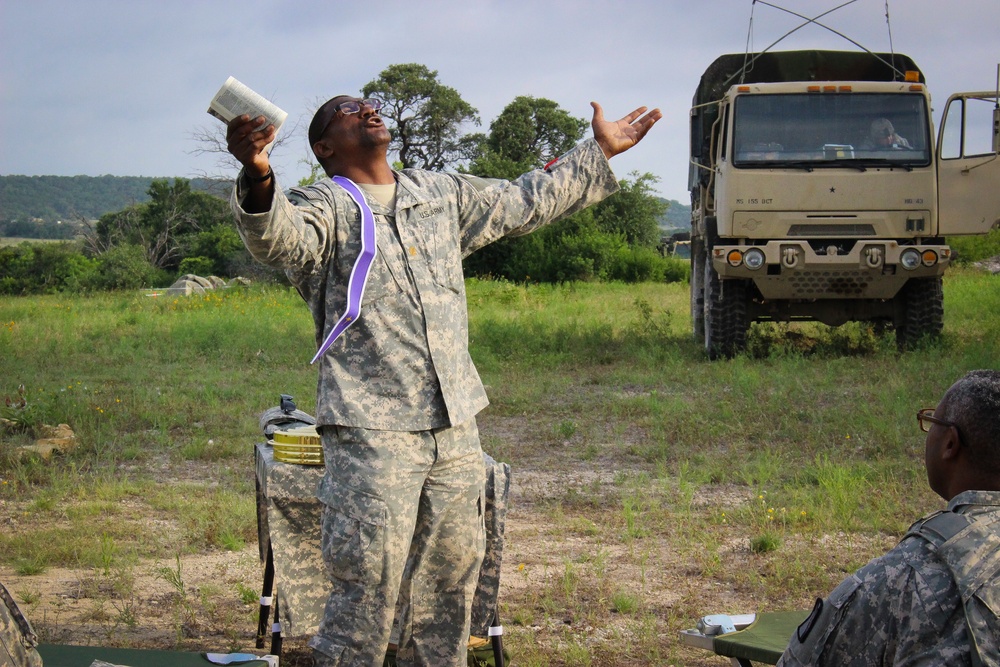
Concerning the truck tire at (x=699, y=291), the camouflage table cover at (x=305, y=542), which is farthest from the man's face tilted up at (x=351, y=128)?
the truck tire at (x=699, y=291)

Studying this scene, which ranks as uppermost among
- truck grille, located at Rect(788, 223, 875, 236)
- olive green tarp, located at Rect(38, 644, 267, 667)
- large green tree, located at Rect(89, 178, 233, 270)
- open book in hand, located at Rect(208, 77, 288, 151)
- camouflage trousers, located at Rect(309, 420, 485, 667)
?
large green tree, located at Rect(89, 178, 233, 270)

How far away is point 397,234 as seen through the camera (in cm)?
272

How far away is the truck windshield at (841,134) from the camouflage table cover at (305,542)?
276 inches

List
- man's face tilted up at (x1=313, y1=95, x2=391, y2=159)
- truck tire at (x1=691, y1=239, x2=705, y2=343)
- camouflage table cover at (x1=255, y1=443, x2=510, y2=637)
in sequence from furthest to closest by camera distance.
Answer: truck tire at (x1=691, y1=239, x2=705, y2=343)
camouflage table cover at (x1=255, y1=443, x2=510, y2=637)
man's face tilted up at (x1=313, y1=95, x2=391, y2=159)

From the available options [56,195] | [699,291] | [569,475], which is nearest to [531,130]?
[699,291]

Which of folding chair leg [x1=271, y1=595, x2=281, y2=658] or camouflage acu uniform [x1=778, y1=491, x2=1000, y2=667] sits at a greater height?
camouflage acu uniform [x1=778, y1=491, x2=1000, y2=667]

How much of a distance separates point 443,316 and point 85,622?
2104mm

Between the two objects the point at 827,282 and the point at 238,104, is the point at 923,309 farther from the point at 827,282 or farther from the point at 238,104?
the point at 238,104

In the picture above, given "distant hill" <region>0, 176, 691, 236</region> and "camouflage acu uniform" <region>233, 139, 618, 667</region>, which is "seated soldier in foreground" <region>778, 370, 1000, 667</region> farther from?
"distant hill" <region>0, 176, 691, 236</region>

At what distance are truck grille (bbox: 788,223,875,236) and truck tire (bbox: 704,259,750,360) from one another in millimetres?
A: 870

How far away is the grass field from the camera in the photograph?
13.5 ft

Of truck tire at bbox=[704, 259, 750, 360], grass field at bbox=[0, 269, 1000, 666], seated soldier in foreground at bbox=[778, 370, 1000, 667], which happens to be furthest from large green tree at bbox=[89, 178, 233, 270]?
seated soldier in foreground at bbox=[778, 370, 1000, 667]

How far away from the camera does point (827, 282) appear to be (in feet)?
31.5

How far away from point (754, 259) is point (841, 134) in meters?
1.33
